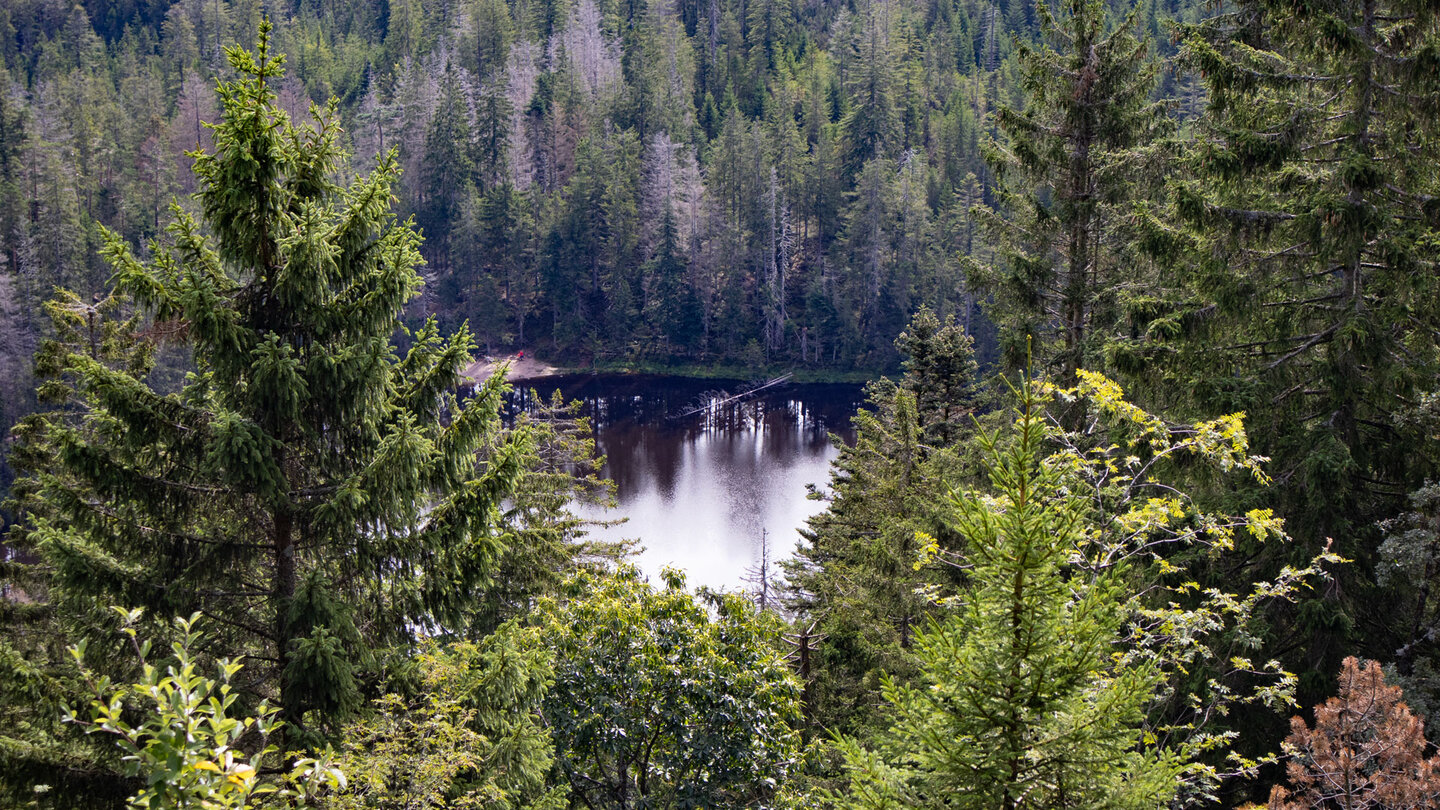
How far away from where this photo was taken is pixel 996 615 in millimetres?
4629

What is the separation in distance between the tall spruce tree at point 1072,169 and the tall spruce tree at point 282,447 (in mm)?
11043

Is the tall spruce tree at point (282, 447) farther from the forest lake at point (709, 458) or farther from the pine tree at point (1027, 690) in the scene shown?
the forest lake at point (709, 458)

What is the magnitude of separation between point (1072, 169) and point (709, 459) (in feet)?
123

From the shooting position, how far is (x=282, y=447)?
8820mm

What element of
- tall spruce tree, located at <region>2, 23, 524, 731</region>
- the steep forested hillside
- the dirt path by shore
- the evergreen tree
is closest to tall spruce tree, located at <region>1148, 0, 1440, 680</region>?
the evergreen tree

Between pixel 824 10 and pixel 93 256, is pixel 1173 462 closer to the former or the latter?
pixel 93 256

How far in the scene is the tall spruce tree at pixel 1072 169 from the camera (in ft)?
53.9

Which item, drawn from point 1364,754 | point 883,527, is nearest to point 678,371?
point 883,527

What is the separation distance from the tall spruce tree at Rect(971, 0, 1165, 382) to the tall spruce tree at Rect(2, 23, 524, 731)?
36.2 feet

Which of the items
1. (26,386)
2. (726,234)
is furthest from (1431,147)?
(726,234)

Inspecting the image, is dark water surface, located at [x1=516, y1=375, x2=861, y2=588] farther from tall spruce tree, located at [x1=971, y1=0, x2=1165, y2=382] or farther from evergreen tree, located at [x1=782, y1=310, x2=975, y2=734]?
tall spruce tree, located at [x1=971, y1=0, x2=1165, y2=382]

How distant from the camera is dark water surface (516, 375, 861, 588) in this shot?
133 ft

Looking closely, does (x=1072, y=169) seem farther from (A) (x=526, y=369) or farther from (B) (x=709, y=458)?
(A) (x=526, y=369)

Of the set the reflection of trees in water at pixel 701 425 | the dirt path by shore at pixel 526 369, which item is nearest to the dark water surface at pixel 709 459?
the reflection of trees in water at pixel 701 425
